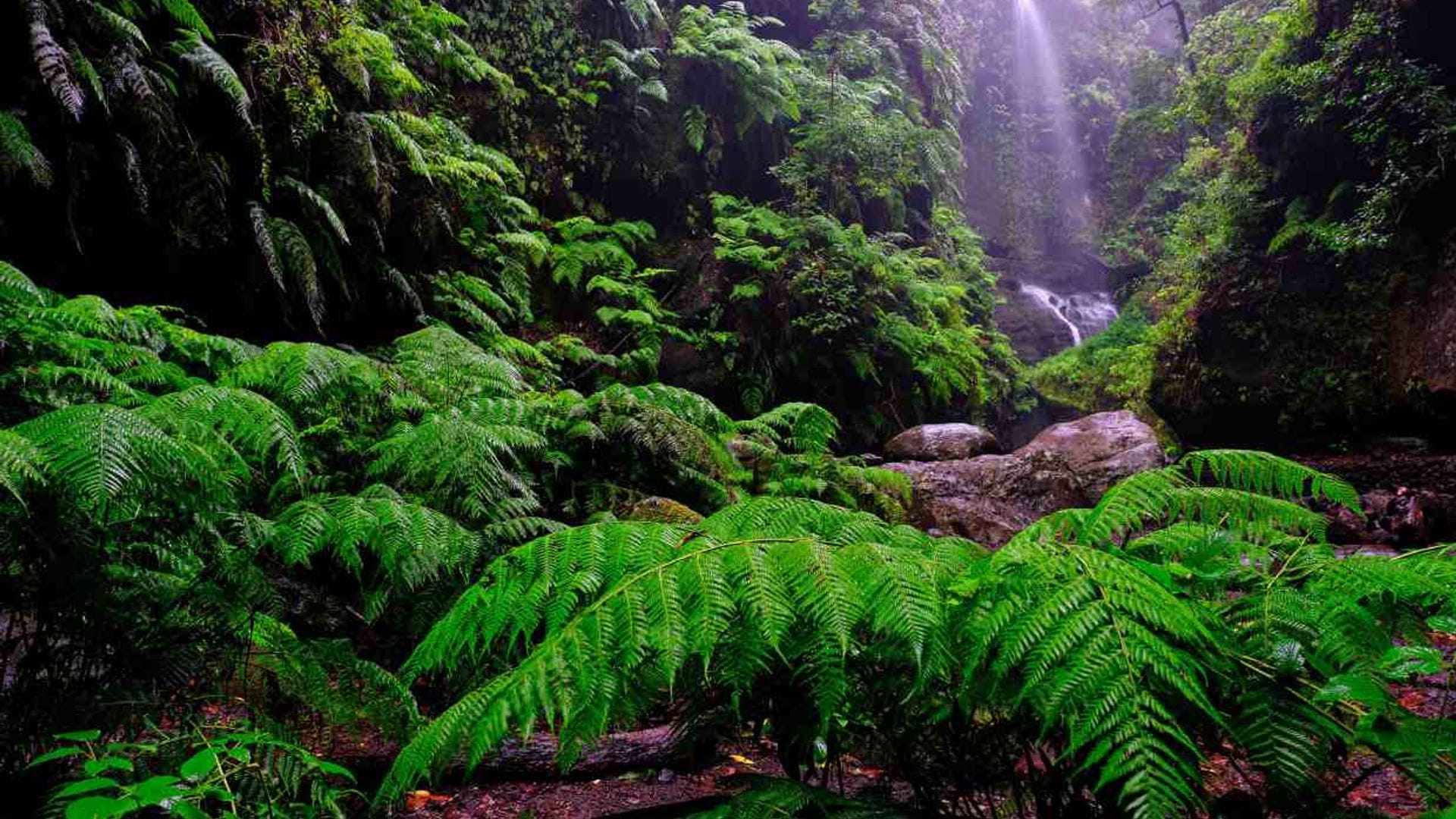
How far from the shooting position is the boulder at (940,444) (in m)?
8.58

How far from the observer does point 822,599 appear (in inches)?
35.7

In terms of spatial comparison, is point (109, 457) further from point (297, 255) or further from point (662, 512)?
point (297, 255)

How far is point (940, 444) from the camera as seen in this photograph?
866 cm

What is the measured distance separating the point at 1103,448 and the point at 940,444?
1.78 m

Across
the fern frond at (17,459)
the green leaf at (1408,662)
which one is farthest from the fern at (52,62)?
the green leaf at (1408,662)

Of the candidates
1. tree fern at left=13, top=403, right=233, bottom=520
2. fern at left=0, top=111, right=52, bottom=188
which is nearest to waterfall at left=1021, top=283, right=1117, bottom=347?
→ fern at left=0, top=111, right=52, bottom=188

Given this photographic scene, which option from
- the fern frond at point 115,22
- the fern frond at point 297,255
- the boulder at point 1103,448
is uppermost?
the fern frond at point 115,22

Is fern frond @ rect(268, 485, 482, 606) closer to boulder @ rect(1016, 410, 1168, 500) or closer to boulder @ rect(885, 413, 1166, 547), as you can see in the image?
boulder @ rect(885, 413, 1166, 547)

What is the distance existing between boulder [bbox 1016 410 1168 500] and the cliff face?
271cm

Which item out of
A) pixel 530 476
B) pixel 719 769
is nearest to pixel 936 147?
pixel 530 476

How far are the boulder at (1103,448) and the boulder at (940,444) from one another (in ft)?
2.05

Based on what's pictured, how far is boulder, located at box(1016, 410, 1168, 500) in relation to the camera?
7.54 meters

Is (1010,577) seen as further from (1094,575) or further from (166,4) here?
(166,4)

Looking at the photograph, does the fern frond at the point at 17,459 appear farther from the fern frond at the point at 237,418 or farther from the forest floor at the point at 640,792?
the forest floor at the point at 640,792
